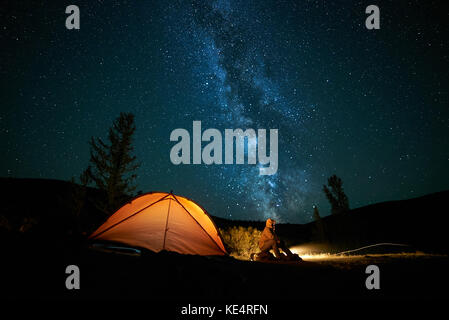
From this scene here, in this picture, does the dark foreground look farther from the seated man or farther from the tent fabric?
the seated man

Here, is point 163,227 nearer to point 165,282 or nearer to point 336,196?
Answer: point 165,282

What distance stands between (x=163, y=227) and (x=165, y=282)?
297 cm

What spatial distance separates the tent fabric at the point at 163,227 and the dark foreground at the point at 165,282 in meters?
1.93

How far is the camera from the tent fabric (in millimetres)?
5762

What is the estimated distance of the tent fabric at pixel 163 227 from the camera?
5762mm

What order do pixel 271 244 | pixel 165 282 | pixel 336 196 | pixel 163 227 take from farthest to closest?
pixel 336 196
pixel 271 244
pixel 163 227
pixel 165 282

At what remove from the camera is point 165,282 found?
317 cm

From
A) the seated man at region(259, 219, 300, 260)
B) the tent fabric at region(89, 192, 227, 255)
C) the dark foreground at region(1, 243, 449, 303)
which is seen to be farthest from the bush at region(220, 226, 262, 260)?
the dark foreground at region(1, 243, 449, 303)

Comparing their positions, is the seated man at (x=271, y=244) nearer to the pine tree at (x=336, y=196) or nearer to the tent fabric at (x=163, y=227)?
the tent fabric at (x=163, y=227)

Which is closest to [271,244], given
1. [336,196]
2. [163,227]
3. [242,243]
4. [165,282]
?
[163,227]

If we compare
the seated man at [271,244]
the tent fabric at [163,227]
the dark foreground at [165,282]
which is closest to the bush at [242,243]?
the seated man at [271,244]

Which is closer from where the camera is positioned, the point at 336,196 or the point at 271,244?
the point at 271,244
